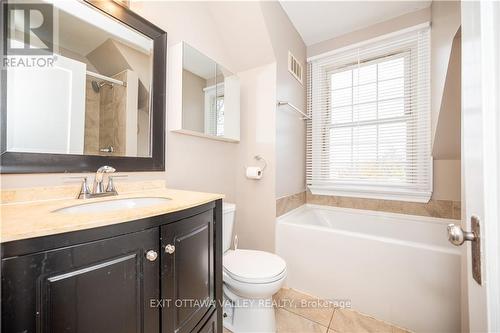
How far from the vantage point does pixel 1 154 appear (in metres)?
0.80

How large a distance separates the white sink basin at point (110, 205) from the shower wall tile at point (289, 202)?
115cm

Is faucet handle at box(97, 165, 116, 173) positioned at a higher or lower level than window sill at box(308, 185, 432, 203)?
higher

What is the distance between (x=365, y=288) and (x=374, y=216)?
35.6 inches

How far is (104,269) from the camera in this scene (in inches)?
23.5

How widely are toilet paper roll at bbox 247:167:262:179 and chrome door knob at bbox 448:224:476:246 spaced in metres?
1.42

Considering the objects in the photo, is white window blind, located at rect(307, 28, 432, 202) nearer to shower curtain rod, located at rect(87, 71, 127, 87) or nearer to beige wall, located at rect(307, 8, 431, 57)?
beige wall, located at rect(307, 8, 431, 57)

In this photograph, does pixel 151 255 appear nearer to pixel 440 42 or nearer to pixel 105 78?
pixel 105 78

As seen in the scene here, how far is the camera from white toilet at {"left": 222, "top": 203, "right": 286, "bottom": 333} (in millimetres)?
1258

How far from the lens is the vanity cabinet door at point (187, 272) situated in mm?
758

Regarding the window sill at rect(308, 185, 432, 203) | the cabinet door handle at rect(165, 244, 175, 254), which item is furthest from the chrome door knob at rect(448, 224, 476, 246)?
the window sill at rect(308, 185, 432, 203)

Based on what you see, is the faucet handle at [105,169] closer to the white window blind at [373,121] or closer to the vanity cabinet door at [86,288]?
the vanity cabinet door at [86,288]

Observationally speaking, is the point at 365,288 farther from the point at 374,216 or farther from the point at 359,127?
the point at 359,127

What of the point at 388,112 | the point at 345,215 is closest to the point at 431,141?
the point at 388,112

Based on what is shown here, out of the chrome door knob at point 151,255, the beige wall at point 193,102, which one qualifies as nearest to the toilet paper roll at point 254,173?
the beige wall at point 193,102
